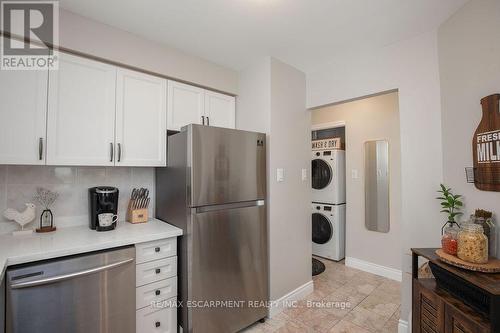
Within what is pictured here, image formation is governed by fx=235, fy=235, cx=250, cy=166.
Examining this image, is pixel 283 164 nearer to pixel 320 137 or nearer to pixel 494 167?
pixel 494 167

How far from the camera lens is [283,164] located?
2379mm

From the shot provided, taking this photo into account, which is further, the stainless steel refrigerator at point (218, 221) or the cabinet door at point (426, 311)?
the stainless steel refrigerator at point (218, 221)

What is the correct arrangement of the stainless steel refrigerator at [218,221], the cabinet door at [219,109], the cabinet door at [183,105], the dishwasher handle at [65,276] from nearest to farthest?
the dishwasher handle at [65,276] < the stainless steel refrigerator at [218,221] < the cabinet door at [183,105] < the cabinet door at [219,109]

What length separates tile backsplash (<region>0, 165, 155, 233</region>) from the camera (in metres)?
1.71

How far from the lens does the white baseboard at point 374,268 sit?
2.92 meters

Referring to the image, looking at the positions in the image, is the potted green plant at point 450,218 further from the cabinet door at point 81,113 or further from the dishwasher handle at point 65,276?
the cabinet door at point 81,113

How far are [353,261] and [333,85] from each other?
8.02 feet

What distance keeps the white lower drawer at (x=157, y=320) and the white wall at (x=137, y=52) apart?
189 centimetres

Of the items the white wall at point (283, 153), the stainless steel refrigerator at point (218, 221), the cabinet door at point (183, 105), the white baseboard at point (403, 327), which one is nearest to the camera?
the stainless steel refrigerator at point (218, 221)

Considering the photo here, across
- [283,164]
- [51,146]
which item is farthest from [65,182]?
[283,164]

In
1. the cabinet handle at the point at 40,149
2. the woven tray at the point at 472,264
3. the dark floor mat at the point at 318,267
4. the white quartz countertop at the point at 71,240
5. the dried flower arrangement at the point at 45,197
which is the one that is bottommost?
the dark floor mat at the point at 318,267

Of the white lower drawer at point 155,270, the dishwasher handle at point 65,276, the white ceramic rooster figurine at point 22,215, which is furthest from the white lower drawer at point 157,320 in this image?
the white ceramic rooster figurine at point 22,215

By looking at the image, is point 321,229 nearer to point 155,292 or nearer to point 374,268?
point 374,268

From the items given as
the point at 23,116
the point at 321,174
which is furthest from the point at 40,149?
the point at 321,174
